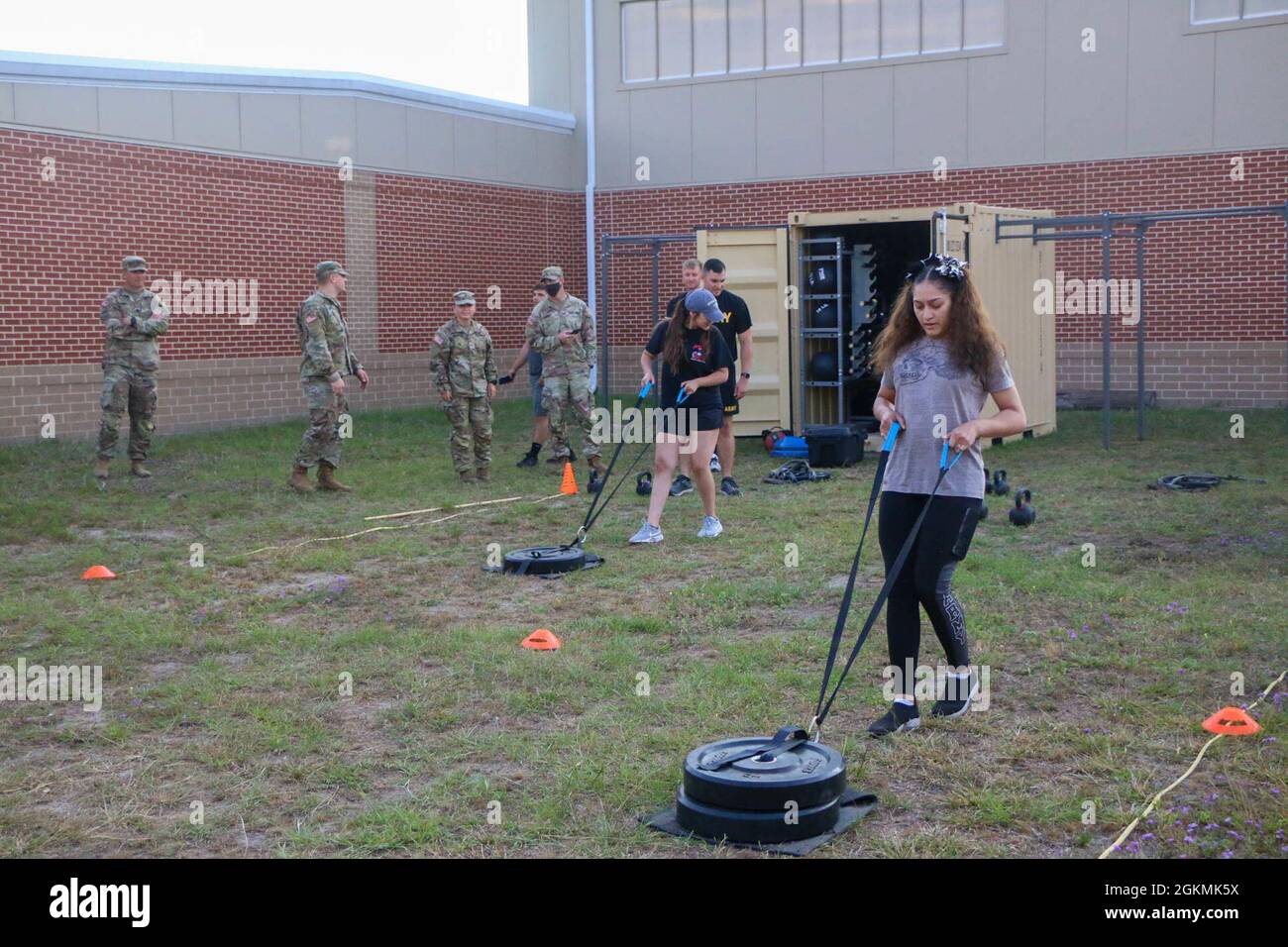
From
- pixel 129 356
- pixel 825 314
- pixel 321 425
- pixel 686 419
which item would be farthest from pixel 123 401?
pixel 825 314

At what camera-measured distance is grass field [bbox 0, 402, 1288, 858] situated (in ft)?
15.4

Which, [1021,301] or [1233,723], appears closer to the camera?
[1233,723]

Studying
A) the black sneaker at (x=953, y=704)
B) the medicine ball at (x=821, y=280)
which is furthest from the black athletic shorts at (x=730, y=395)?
the black sneaker at (x=953, y=704)

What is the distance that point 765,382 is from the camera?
15922 millimetres

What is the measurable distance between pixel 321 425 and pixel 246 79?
8227mm

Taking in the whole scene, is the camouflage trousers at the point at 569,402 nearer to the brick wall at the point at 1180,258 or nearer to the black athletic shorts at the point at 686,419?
the black athletic shorts at the point at 686,419

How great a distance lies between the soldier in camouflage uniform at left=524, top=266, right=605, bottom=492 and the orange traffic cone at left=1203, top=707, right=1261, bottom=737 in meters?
8.54

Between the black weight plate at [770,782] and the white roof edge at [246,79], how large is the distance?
47.9 feet

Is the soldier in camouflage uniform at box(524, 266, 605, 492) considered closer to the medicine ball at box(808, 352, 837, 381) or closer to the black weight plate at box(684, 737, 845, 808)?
the medicine ball at box(808, 352, 837, 381)

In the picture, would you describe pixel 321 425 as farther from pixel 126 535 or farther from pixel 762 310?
pixel 762 310

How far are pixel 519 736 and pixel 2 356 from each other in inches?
501

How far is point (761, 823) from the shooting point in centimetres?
443

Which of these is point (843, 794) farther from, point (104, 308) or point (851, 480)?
point (104, 308)
